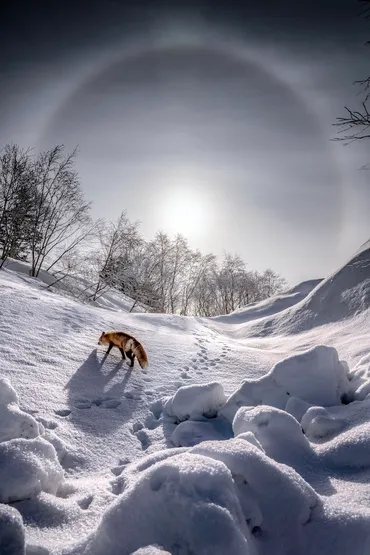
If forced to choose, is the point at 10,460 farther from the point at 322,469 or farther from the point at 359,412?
the point at 359,412

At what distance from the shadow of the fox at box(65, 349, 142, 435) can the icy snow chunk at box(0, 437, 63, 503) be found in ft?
4.36

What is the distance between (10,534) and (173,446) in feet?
7.13

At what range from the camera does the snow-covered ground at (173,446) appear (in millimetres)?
1440

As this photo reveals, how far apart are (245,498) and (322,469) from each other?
3.84 ft

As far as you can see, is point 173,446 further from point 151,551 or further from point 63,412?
point 151,551

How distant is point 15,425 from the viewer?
2.61 meters

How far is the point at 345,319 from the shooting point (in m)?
8.23

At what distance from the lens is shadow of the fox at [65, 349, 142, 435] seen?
11.9 ft

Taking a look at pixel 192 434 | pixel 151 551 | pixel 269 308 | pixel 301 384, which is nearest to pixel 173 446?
pixel 192 434

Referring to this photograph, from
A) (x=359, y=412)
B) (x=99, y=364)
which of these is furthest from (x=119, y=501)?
→ (x=99, y=364)

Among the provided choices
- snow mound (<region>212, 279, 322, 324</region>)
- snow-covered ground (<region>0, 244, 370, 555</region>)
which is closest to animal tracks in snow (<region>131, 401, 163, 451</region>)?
snow-covered ground (<region>0, 244, 370, 555</region>)

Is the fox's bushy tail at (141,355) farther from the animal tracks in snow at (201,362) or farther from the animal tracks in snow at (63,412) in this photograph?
the animal tracks in snow at (63,412)

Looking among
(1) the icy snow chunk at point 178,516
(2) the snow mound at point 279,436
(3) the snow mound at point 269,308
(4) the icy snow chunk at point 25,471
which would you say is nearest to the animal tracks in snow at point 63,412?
(4) the icy snow chunk at point 25,471

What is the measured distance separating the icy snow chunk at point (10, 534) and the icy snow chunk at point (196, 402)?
258 cm
